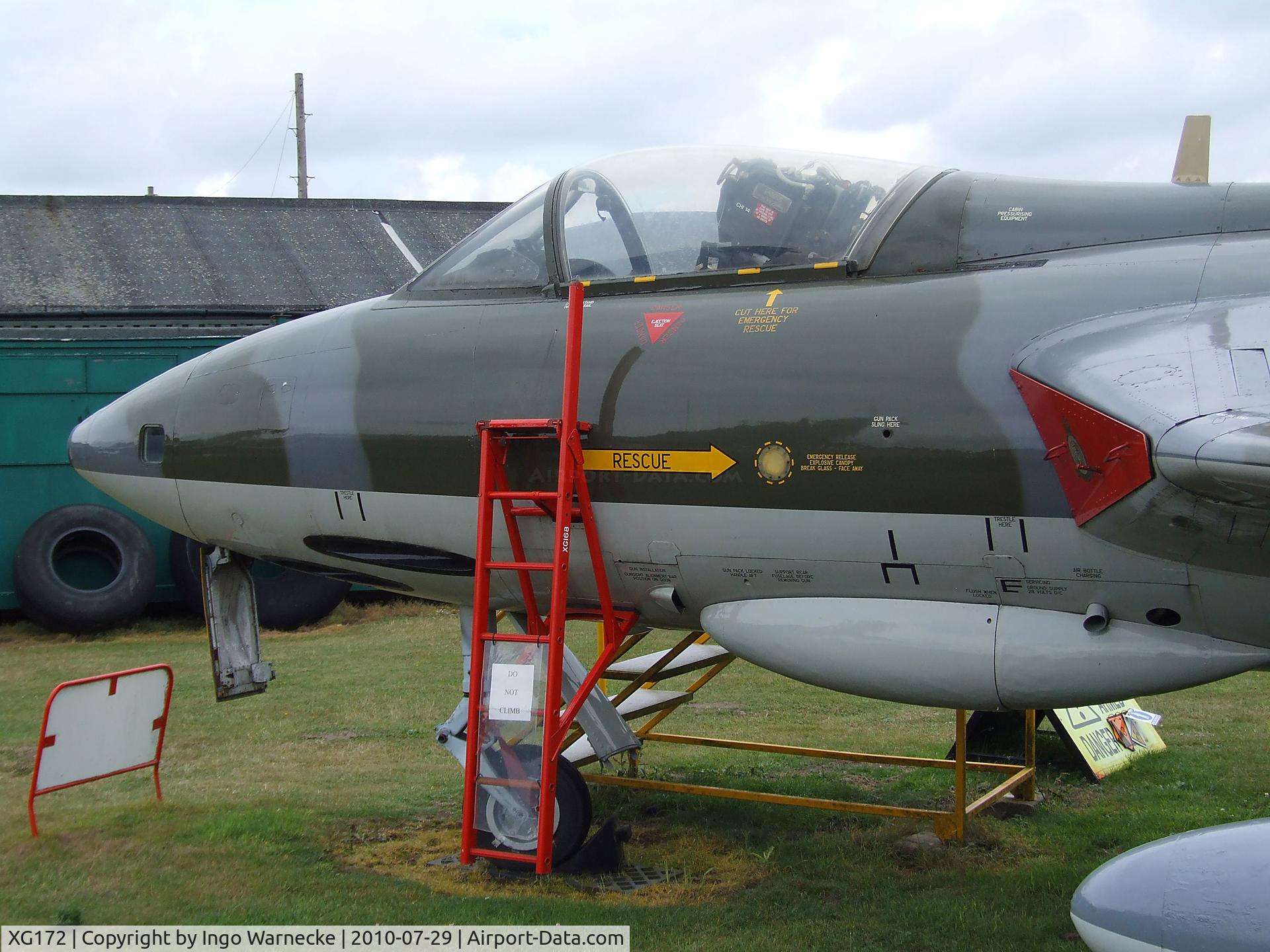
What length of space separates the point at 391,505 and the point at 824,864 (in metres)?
3.23

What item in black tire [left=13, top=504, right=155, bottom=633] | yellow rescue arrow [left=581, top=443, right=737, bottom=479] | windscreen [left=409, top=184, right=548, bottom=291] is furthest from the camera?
black tire [left=13, top=504, right=155, bottom=633]

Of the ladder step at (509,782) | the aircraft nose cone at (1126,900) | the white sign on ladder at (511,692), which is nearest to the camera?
the aircraft nose cone at (1126,900)

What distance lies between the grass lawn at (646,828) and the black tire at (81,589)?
Result: 3265mm

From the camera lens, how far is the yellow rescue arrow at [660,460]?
577 centimetres

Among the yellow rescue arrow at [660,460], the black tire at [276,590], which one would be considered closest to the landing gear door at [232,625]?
the yellow rescue arrow at [660,460]

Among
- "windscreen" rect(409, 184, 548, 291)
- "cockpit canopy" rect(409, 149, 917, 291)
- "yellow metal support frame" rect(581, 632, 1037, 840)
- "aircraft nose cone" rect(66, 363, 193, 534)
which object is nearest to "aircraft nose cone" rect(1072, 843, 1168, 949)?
"yellow metal support frame" rect(581, 632, 1037, 840)

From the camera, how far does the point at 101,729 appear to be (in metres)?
7.78

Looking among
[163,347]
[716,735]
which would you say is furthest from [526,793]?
[163,347]

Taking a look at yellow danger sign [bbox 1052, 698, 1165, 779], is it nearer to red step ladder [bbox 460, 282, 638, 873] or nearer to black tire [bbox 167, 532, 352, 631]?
red step ladder [bbox 460, 282, 638, 873]

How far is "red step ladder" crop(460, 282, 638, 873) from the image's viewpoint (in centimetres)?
599

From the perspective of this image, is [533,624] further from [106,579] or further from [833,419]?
[106,579]

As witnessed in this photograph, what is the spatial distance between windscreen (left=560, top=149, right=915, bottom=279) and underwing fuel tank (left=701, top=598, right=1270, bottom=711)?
1.79 metres

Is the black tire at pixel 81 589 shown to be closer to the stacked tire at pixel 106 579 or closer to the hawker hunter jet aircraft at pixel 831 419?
the stacked tire at pixel 106 579

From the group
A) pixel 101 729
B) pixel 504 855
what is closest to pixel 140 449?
pixel 101 729
